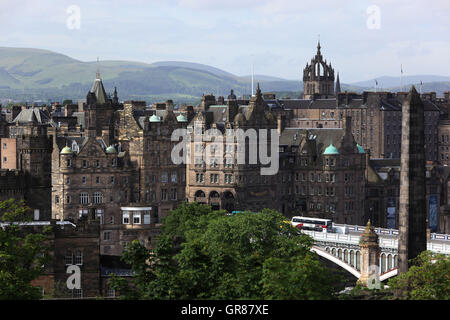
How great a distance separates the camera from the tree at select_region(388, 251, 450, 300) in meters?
89.6

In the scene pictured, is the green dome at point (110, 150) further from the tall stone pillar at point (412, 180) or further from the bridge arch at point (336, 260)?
the tall stone pillar at point (412, 180)

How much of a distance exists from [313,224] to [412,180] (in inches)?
2776

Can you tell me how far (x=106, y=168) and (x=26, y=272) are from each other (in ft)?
296

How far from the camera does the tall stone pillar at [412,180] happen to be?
357 ft

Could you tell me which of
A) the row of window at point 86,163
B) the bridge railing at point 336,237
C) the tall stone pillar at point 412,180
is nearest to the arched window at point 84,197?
Answer: the row of window at point 86,163

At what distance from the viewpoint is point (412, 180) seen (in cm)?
10900

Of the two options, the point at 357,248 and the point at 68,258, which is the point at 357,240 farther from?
the point at 68,258

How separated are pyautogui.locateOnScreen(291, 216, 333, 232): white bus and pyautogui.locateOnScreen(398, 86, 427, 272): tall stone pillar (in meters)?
59.9

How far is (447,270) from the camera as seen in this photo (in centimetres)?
9312

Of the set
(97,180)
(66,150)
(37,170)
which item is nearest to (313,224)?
(97,180)

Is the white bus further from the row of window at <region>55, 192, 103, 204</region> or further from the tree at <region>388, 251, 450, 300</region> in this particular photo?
the tree at <region>388, 251, 450, 300</region>

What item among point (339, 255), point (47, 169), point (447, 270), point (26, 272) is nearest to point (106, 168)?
point (47, 169)
